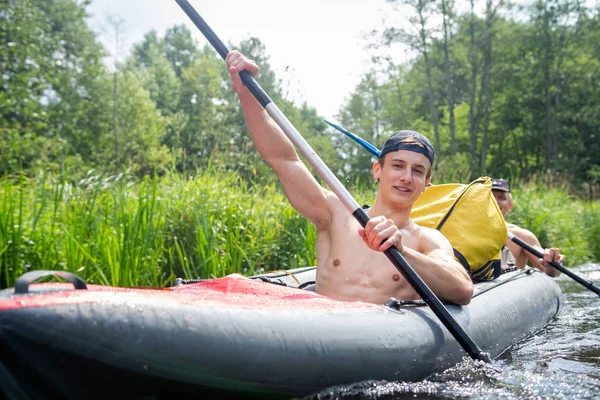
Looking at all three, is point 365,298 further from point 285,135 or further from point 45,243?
point 45,243

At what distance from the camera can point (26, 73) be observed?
18.0m

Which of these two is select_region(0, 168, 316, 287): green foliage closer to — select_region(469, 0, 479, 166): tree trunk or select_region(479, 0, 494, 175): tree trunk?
select_region(479, 0, 494, 175): tree trunk

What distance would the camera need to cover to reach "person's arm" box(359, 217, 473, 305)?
2590 millimetres

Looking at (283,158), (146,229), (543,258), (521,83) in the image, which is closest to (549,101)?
(521,83)

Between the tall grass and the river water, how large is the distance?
2.41 meters

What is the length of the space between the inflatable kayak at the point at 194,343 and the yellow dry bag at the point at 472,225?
143cm

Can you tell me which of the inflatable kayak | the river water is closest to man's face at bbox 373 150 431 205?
the inflatable kayak

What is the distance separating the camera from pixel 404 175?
3002 millimetres

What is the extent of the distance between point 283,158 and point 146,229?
6.39 feet

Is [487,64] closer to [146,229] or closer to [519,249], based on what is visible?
[519,249]

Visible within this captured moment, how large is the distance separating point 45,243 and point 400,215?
2.83 meters

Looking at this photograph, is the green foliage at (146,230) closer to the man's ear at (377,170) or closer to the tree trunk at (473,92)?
the man's ear at (377,170)

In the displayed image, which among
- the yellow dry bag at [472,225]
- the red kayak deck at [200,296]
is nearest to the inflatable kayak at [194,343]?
the red kayak deck at [200,296]

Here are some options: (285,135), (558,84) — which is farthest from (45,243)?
(558,84)
